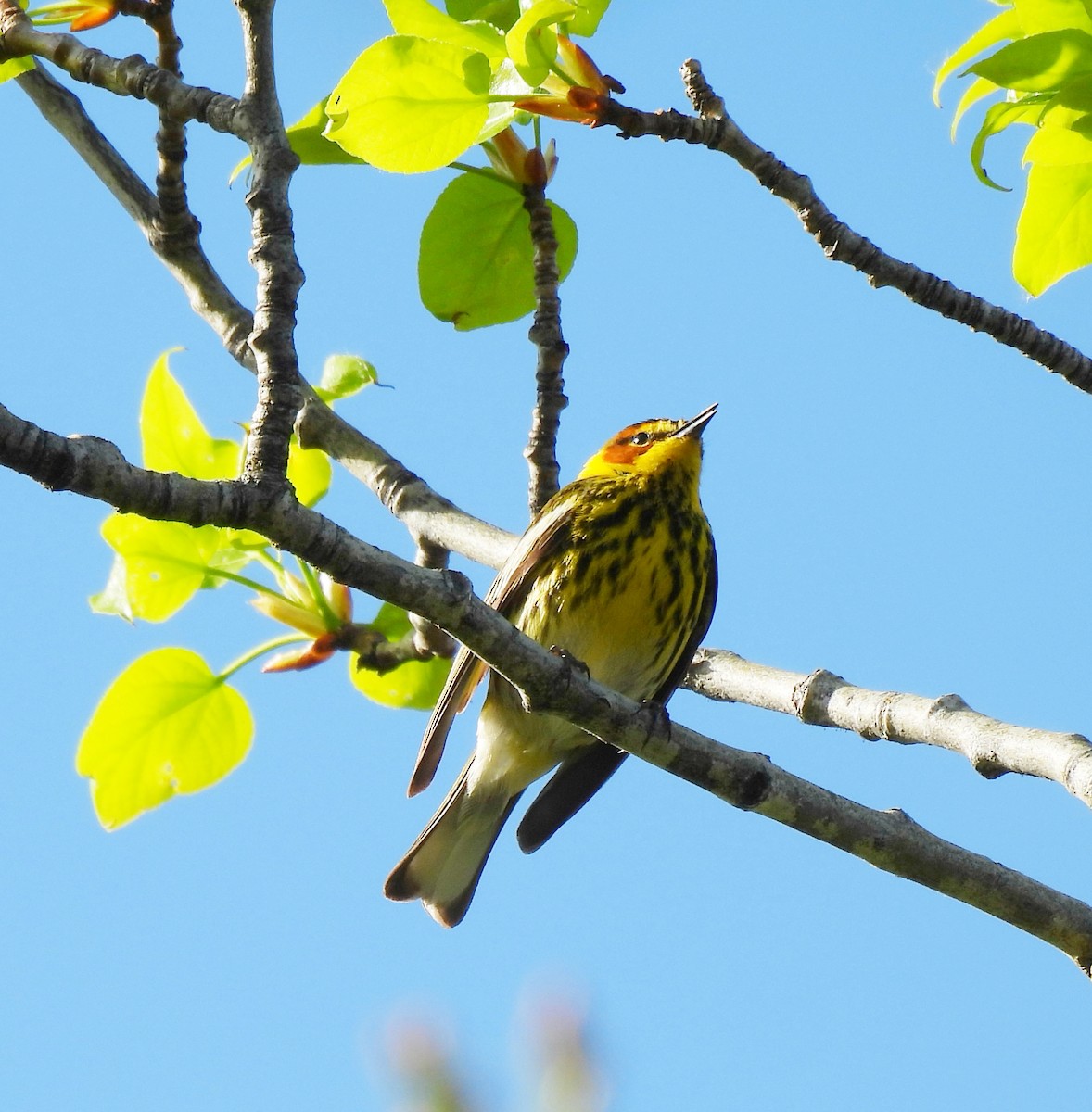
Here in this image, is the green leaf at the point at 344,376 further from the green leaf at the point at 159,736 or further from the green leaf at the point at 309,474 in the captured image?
the green leaf at the point at 159,736

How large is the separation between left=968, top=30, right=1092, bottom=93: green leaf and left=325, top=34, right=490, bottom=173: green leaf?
3.00 feet

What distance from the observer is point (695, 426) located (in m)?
5.17

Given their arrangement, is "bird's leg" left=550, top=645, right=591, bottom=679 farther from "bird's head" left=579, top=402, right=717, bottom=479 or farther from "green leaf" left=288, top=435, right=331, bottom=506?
"bird's head" left=579, top=402, right=717, bottom=479

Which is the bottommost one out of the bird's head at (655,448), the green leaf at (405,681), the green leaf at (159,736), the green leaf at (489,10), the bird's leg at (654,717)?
the green leaf at (159,736)

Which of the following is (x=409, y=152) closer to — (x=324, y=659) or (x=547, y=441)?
(x=547, y=441)

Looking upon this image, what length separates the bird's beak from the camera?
5.16 meters

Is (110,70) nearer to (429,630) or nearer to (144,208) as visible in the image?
(144,208)

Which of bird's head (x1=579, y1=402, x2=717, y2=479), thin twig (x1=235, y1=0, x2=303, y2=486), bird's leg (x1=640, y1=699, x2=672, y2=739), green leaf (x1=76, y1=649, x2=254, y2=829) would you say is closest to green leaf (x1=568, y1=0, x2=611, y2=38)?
thin twig (x1=235, y1=0, x2=303, y2=486)

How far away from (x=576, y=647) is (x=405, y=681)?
2.21 feet

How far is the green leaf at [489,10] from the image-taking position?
125 inches

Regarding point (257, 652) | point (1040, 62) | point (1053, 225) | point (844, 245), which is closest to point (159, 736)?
point (257, 652)

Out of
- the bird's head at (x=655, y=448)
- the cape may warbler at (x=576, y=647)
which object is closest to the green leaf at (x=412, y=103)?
the cape may warbler at (x=576, y=647)

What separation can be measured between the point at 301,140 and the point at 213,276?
30.1 inches

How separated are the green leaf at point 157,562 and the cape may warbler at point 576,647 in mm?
952
